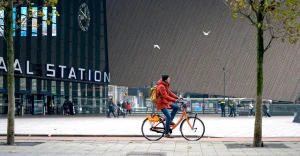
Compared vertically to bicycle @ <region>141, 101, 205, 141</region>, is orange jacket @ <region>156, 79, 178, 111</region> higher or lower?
higher

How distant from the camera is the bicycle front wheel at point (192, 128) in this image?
1473 cm

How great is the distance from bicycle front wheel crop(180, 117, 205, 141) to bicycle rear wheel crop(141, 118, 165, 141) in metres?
0.55

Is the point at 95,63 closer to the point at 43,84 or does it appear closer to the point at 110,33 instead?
the point at 110,33

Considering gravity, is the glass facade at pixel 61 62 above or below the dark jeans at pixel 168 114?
above

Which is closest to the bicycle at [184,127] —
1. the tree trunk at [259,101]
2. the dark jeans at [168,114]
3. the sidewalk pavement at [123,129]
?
the dark jeans at [168,114]

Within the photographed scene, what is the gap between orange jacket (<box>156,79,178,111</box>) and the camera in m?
14.2

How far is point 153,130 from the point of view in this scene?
14.9 meters

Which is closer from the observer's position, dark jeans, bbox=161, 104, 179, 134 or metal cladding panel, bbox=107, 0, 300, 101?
dark jeans, bbox=161, 104, 179, 134

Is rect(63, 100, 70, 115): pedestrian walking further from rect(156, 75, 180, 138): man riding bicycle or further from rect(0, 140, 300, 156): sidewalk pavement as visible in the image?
rect(156, 75, 180, 138): man riding bicycle

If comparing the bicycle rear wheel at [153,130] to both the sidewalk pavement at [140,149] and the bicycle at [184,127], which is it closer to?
the bicycle at [184,127]

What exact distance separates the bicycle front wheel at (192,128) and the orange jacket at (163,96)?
75 cm

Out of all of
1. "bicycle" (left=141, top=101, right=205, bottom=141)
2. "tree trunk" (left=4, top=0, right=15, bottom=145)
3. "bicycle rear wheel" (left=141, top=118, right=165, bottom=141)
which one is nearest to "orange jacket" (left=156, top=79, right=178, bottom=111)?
"bicycle" (left=141, top=101, right=205, bottom=141)

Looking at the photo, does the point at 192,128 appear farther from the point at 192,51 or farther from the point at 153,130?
the point at 192,51

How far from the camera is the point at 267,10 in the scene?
13094 mm
